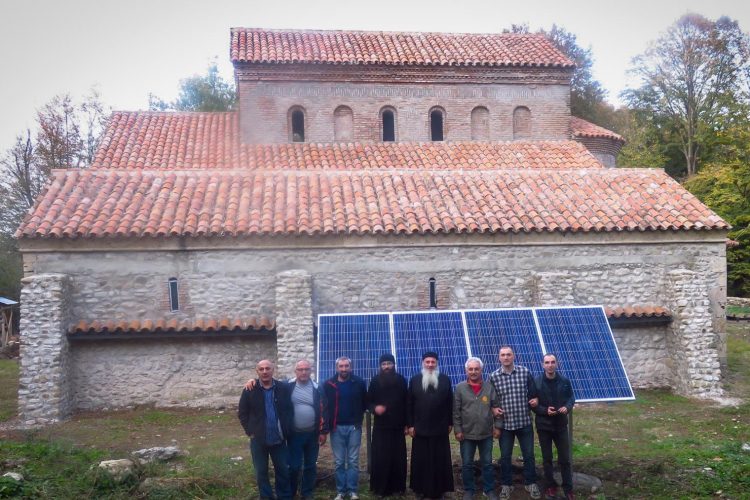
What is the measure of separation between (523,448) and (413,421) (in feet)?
4.55

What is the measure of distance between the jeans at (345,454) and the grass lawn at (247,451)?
0.99 feet

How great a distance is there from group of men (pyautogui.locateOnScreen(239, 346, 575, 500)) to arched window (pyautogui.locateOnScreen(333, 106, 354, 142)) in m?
13.0

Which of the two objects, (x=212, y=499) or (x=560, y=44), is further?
(x=560, y=44)

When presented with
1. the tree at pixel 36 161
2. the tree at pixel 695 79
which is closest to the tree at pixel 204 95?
the tree at pixel 36 161

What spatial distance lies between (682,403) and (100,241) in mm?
11446

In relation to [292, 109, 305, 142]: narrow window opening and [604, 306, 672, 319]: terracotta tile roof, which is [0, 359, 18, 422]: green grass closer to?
[292, 109, 305, 142]: narrow window opening

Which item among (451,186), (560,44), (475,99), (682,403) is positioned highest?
(560,44)

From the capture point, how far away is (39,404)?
10.6 metres

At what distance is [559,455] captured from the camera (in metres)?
7.02

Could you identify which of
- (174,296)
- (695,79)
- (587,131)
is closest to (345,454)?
(174,296)

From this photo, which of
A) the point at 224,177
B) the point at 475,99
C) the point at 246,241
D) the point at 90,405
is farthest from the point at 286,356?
the point at 475,99

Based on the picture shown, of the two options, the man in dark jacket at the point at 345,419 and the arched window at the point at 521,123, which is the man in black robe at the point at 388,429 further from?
the arched window at the point at 521,123

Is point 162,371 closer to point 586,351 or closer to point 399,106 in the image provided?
point 586,351

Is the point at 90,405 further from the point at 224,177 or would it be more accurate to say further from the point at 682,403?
the point at 682,403
